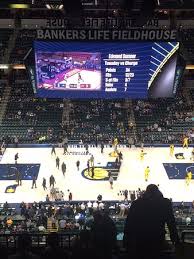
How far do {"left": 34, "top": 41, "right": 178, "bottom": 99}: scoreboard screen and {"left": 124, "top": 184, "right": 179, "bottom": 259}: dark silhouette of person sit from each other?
8.49m

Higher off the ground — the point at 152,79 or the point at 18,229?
the point at 152,79

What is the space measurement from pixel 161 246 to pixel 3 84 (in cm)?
3421

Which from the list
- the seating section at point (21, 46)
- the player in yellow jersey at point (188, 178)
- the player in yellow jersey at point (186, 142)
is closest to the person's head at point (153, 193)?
the player in yellow jersey at point (188, 178)

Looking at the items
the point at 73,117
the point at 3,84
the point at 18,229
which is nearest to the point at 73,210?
the point at 18,229

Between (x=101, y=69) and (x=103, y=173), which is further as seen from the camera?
(x=103, y=173)

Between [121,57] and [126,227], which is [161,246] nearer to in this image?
[126,227]

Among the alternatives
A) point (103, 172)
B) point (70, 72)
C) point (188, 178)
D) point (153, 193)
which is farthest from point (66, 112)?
point (153, 193)

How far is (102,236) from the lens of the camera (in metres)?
6.55

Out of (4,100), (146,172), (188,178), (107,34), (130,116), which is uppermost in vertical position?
(107,34)

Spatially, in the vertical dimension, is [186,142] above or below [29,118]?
below

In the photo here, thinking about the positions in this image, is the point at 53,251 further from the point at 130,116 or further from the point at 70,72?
the point at 130,116

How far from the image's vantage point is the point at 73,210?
21812 mm

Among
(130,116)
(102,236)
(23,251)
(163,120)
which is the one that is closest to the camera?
(23,251)

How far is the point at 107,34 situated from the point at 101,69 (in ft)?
6.68
